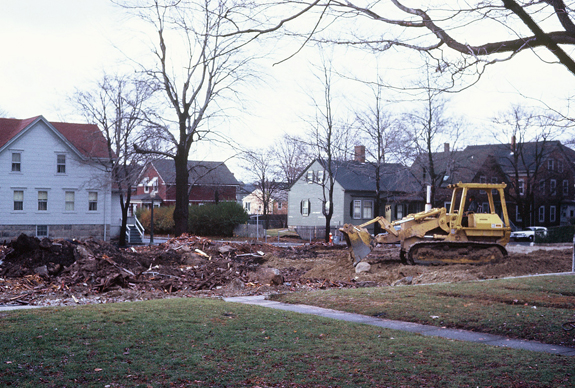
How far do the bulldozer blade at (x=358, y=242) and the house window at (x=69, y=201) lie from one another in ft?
95.7

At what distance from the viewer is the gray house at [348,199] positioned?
46531 mm

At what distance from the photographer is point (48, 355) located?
591 centimetres

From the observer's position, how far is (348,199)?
51.2 metres

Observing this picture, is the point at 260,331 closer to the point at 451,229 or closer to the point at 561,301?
the point at 561,301

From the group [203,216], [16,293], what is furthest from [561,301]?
[203,216]

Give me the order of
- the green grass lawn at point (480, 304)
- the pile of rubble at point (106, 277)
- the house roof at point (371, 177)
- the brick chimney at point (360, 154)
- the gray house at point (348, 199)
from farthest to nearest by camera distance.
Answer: the gray house at point (348, 199)
the house roof at point (371, 177)
the brick chimney at point (360, 154)
the pile of rubble at point (106, 277)
the green grass lawn at point (480, 304)

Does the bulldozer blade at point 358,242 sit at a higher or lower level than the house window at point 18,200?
lower

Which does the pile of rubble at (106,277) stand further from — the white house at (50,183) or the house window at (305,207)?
the house window at (305,207)

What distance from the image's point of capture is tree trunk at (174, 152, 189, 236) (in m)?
30.5

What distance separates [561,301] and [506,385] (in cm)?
646

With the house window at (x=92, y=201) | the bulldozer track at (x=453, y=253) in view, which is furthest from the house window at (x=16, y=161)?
the bulldozer track at (x=453, y=253)

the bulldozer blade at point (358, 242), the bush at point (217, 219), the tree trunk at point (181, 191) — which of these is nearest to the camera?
the bulldozer blade at point (358, 242)

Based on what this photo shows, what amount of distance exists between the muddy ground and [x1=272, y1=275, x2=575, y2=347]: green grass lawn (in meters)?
2.40

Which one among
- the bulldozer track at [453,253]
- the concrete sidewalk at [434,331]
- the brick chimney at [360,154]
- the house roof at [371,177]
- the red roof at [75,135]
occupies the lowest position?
the concrete sidewalk at [434,331]
